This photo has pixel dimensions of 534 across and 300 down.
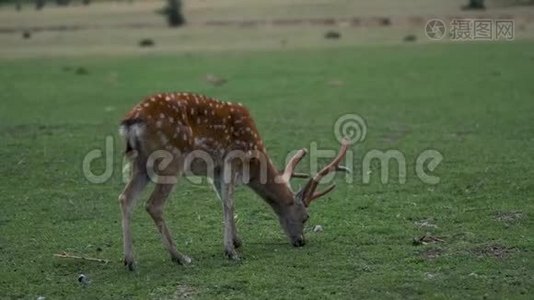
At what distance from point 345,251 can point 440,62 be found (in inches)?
854

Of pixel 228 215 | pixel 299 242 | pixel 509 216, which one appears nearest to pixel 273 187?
pixel 299 242

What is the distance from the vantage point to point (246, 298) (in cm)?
708

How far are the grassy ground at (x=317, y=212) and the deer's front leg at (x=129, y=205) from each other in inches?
6.0

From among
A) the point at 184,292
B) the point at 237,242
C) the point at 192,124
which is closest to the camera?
the point at 184,292

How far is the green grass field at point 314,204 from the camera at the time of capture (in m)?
7.57

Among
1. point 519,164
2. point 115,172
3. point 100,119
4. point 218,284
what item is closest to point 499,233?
point 218,284

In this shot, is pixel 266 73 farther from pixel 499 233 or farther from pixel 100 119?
pixel 499 233

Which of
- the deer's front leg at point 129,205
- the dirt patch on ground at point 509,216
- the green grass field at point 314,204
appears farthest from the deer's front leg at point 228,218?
the dirt patch on ground at point 509,216

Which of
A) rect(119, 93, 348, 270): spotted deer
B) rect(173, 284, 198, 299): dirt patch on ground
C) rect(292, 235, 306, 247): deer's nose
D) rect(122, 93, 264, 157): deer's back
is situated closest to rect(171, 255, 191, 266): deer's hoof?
rect(119, 93, 348, 270): spotted deer

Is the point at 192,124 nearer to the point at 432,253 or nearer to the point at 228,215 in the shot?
the point at 228,215

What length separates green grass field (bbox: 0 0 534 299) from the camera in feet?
24.8

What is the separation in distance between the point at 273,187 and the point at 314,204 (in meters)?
1.69

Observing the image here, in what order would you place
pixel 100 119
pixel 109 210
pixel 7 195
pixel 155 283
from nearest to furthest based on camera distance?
pixel 155 283
pixel 109 210
pixel 7 195
pixel 100 119

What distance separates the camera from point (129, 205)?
812 cm
